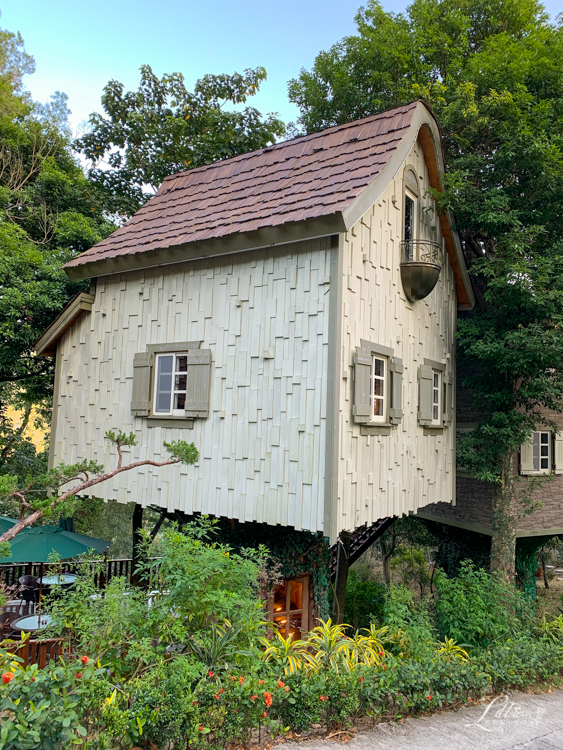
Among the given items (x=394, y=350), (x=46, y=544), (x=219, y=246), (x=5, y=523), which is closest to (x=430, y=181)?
(x=394, y=350)

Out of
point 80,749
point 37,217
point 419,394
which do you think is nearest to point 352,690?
point 80,749

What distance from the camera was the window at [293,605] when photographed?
31.0ft

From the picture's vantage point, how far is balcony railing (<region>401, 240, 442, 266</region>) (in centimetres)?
952

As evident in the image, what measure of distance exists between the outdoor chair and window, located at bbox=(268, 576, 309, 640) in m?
4.87

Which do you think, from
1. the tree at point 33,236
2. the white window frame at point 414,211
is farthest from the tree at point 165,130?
the white window frame at point 414,211

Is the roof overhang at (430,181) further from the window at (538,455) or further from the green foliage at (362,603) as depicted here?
the green foliage at (362,603)

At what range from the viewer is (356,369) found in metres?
7.64

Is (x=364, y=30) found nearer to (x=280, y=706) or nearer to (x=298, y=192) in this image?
(x=298, y=192)

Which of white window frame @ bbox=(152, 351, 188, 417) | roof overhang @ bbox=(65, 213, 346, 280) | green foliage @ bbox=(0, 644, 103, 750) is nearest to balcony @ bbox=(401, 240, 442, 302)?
roof overhang @ bbox=(65, 213, 346, 280)

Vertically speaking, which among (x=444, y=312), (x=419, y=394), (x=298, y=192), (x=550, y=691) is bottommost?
(x=550, y=691)

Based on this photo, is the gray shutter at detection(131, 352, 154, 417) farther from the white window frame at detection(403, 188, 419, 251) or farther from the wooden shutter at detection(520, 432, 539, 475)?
the wooden shutter at detection(520, 432, 539, 475)

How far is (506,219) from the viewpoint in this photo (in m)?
10.3

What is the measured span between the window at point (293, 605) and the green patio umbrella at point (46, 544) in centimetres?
332

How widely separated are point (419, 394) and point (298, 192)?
3980 mm
